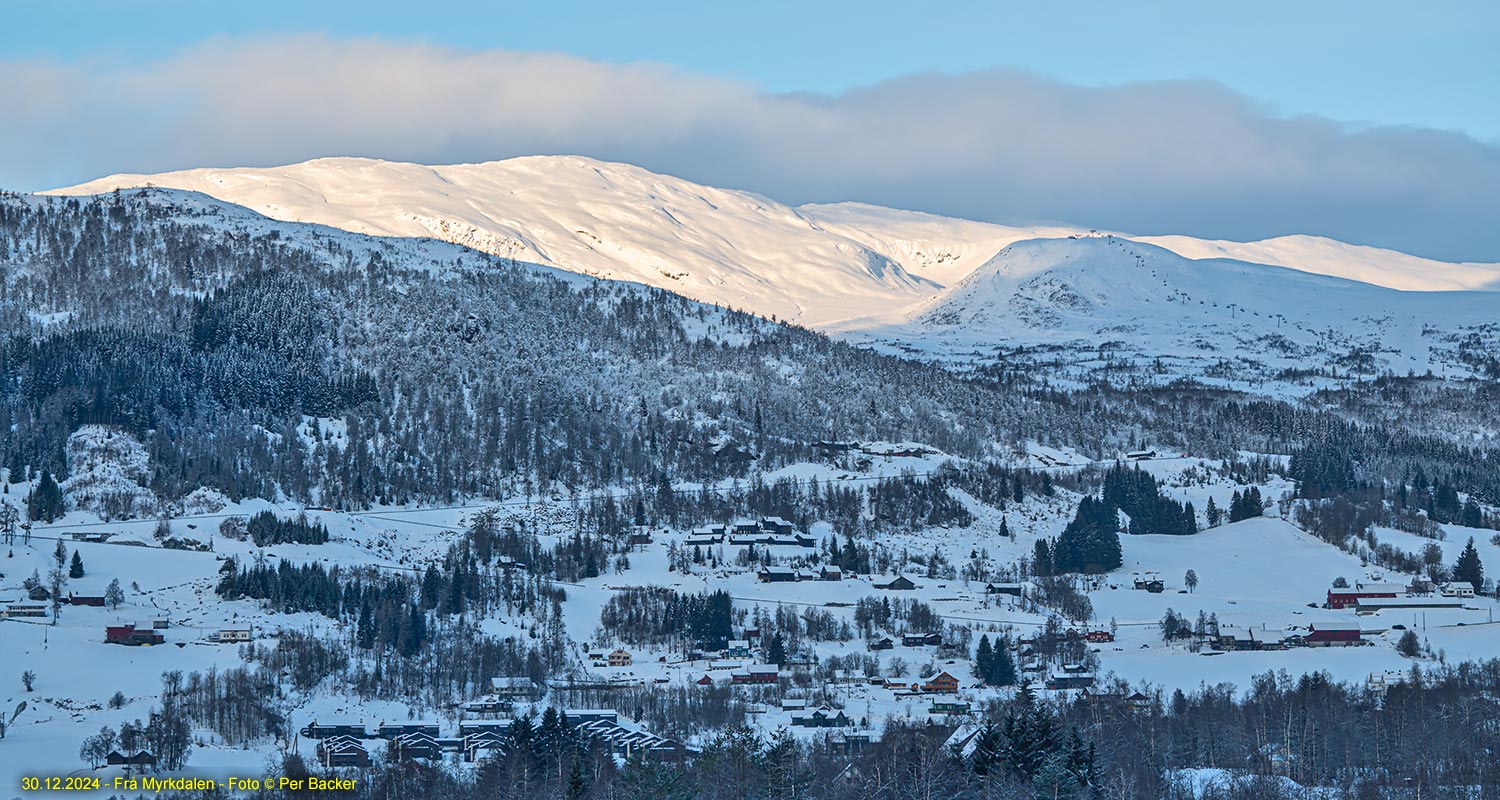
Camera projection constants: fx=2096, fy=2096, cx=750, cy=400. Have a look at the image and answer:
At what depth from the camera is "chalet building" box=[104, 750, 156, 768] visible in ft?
328

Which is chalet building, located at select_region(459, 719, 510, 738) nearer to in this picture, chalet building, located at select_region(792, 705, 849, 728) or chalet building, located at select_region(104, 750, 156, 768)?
chalet building, located at select_region(792, 705, 849, 728)

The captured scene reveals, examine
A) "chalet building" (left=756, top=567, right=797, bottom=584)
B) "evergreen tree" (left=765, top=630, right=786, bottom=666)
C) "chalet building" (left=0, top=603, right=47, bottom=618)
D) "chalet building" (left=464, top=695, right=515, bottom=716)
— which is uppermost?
"chalet building" (left=756, top=567, right=797, bottom=584)

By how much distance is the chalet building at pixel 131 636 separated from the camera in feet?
431

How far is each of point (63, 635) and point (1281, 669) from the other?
77589 millimetres

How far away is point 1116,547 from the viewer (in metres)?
181

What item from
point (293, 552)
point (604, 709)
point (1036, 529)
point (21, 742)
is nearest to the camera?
point (21, 742)

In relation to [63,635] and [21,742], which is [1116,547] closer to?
[63,635]

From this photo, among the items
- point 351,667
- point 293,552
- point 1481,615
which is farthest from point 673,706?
point 1481,615

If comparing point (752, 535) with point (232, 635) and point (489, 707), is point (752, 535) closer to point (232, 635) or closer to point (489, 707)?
point (232, 635)

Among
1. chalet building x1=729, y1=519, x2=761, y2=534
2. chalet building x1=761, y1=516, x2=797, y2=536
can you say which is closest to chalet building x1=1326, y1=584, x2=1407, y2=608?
chalet building x1=761, y1=516, x2=797, y2=536

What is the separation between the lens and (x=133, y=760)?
100375 mm

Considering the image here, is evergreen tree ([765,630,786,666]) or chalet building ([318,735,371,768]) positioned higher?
evergreen tree ([765,630,786,666])

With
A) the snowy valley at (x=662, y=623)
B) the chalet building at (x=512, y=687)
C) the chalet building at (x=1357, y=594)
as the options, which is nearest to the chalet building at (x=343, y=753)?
the snowy valley at (x=662, y=623)

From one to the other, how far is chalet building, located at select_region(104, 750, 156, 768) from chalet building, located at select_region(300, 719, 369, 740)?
35.7 feet
